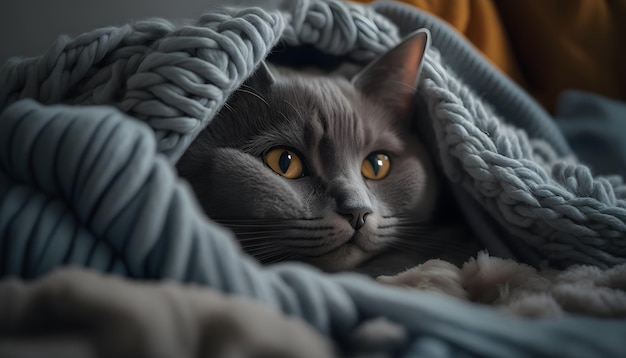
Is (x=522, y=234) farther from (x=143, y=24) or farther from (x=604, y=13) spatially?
(x=604, y=13)

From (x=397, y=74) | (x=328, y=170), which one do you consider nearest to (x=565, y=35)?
(x=397, y=74)

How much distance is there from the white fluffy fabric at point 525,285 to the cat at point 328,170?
0.12 metres

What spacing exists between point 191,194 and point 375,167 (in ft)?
1.30

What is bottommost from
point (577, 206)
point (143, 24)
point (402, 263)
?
point (402, 263)

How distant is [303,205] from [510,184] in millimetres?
296

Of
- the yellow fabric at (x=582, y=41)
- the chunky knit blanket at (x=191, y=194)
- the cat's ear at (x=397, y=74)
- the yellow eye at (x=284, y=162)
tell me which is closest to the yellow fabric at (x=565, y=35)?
the yellow fabric at (x=582, y=41)

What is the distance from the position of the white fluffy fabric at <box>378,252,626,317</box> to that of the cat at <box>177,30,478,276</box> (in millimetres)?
124

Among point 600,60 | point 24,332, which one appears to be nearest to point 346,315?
point 24,332

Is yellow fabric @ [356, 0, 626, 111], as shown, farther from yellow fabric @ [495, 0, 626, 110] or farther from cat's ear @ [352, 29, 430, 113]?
cat's ear @ [352, 29, 430, 113]

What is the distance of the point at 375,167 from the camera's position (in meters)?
0.88

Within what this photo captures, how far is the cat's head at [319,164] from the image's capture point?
28.9 inches

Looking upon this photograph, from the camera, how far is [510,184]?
0.73 meters

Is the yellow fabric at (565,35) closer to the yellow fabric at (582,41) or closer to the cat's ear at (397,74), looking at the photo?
the yellow fabric at (582,41)

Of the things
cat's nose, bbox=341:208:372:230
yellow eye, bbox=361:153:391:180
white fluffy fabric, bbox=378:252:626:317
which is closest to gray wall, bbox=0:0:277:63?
yellow eye, bbox=361:153:391:180
